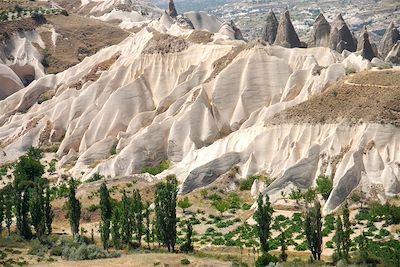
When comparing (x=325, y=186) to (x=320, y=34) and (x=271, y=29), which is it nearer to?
(x=320, y=34)

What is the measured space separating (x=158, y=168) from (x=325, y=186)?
681 inches

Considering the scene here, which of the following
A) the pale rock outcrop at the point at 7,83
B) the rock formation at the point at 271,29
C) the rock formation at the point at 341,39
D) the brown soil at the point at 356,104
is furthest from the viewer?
the rock formation at the point at 271,29

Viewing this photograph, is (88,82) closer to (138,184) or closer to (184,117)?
(184,117)

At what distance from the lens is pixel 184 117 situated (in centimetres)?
7156

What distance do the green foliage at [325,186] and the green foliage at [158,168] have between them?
1560cm

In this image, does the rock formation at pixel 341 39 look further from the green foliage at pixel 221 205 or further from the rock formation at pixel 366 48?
the green foliage at pixel 221 205

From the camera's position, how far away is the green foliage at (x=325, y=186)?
182ft

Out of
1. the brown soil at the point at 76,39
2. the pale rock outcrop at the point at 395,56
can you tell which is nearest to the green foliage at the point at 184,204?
the pale rock outcrop at the point at 395,56

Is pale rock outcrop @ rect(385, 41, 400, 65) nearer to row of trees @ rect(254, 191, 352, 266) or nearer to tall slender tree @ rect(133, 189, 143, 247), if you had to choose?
row of trees @ rect(254, 191, 352, 266)

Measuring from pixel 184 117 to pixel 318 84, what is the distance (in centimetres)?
1145

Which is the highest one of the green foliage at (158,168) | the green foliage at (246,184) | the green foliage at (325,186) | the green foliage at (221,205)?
the green foliage at (325,186)

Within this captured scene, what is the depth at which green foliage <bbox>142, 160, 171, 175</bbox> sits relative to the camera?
2677 inches

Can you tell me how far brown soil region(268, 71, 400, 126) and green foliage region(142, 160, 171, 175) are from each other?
31.1ft

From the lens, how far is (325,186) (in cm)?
5569
